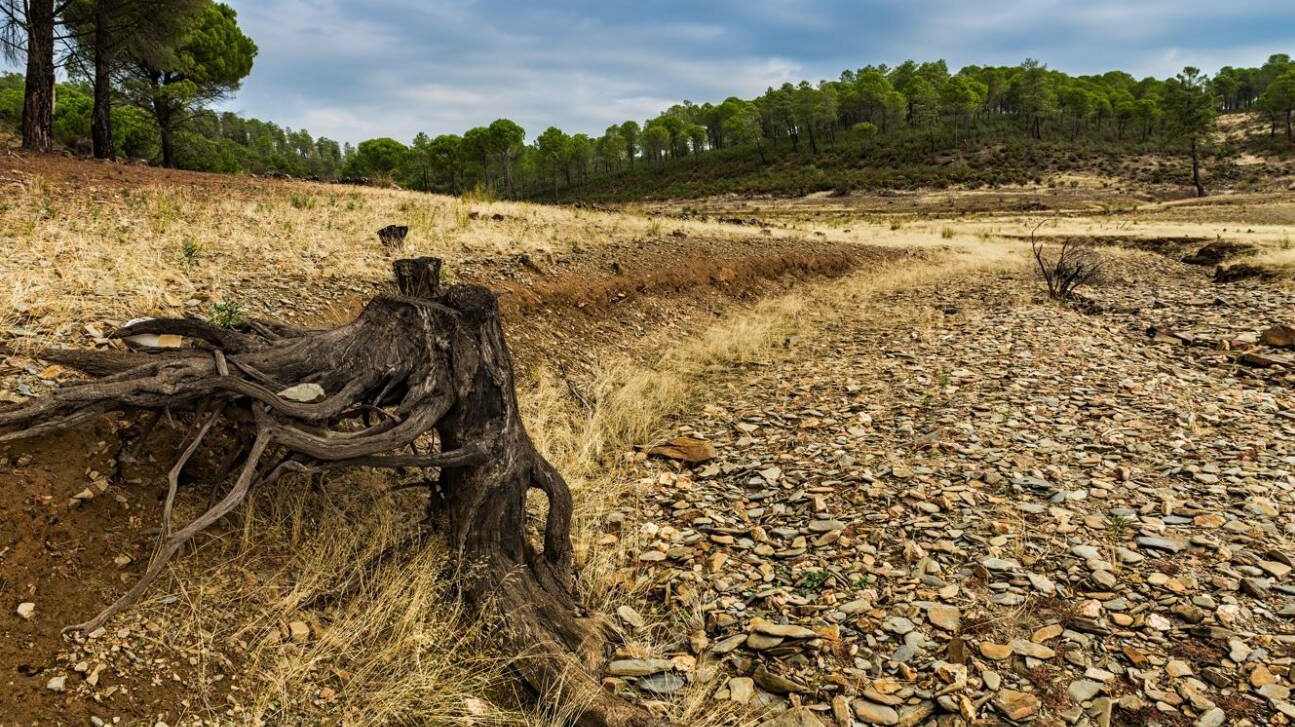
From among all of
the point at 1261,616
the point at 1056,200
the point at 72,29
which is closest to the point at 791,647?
the point at 1261,616

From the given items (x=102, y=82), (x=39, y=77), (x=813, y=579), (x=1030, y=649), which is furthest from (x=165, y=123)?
(x=1030, y=649)

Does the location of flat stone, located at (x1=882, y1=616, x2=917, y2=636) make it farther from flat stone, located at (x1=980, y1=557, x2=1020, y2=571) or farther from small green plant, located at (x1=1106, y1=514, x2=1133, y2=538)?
small green plant, located at (x1=1106, y1=514, x2=1133, y2=538)

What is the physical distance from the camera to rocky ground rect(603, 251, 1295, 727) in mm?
3777

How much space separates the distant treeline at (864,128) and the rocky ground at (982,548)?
200 ft

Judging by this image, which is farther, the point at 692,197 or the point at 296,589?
the point at 692,197

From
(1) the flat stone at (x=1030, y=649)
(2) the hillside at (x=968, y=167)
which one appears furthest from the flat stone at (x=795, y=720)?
(2) the hillside at (x=968, y=167)

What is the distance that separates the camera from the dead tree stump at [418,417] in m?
3.56

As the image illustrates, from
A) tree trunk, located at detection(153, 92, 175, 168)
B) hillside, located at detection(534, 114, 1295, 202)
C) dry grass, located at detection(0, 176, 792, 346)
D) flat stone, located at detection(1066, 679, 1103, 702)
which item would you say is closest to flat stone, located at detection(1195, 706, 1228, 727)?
flat stone, located at detection(1066, 679, 1103, 702)

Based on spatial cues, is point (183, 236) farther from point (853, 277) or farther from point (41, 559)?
A: point (853, 277)

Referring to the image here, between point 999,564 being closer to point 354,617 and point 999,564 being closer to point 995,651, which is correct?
point 995,651

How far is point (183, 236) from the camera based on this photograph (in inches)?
353

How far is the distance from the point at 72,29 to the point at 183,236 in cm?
2108

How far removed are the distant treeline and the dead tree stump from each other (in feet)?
198

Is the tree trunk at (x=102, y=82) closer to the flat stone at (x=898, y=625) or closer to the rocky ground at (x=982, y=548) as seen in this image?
the rocky ground at (x=982, y=548)
